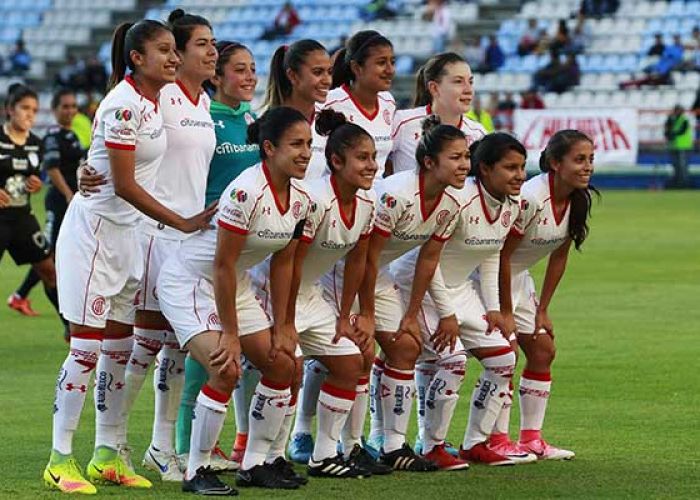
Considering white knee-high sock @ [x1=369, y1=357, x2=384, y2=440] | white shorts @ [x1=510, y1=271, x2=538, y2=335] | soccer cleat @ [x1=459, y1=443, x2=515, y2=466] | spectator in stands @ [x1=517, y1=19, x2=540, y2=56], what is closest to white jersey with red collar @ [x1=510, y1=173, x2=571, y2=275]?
white shorts @ [x1=510, y1=271, x2=538, y2=335]

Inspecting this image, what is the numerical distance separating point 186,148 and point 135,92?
385mm

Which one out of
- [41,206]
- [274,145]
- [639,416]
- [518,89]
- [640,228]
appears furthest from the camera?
[518,89]

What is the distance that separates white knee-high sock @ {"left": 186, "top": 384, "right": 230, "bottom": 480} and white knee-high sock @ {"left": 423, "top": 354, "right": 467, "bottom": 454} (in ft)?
4.31

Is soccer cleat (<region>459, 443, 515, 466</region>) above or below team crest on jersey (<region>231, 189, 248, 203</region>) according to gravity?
below

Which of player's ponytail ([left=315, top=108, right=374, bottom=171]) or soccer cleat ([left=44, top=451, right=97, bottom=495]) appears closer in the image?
soccer cleat ([left=44, top=451, right=97, bottom=495])

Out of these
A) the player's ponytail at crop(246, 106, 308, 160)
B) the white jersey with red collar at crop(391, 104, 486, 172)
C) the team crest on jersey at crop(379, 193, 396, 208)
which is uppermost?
the player's ponytail at crop(246, 106, 308, 160)

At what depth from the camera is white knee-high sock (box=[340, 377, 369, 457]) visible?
8117 mm

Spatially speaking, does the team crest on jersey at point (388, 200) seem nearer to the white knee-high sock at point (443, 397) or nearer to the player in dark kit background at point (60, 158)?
the white knee-high sock at point (443, 397)

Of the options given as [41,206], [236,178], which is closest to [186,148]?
A: [236,178]

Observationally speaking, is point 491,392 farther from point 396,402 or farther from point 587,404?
point 587,404

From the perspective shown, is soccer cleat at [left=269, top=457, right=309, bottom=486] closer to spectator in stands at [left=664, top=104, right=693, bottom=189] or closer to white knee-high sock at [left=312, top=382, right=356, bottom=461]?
white knee-high sock at [left=312, top=382, right=356, bottom=461]

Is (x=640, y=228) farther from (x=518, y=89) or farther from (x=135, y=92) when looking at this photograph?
(x=135, y=92)

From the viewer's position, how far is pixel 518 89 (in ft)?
121

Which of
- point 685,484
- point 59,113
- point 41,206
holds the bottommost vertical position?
point 41,206
